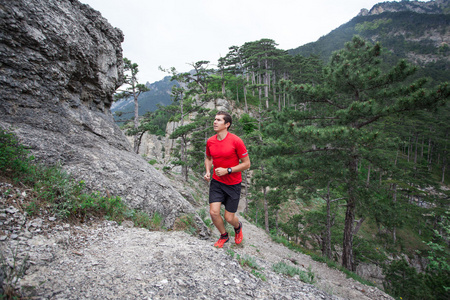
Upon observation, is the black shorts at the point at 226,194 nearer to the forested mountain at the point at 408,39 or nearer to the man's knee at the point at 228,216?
the man's knee at the point at 228,216

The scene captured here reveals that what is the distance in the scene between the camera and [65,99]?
5.42 m

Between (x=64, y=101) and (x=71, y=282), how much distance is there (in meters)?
5.14

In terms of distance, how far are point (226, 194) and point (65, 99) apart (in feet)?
17.0

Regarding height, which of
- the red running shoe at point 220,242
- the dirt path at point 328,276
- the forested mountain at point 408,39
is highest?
the forested mountain at point 408,39

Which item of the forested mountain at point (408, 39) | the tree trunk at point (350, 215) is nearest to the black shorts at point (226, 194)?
the tree trunk at point (350, 215)

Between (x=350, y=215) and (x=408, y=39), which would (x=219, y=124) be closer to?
(x=350, y=215)

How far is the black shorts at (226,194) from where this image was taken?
11.9 ft

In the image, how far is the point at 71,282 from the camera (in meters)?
1.97

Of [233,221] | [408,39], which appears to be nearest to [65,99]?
[233,221]

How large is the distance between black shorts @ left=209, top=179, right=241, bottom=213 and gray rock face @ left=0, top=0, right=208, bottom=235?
68.3 inches

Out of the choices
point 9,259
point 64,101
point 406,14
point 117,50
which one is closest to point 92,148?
point 64,101

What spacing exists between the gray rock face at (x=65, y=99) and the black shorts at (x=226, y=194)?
5.69 ft

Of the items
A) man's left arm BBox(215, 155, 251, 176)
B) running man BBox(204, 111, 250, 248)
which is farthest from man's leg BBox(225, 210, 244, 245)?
man's left arm BBox(215, 155, 251, 176)

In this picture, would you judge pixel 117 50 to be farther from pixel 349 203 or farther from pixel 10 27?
pixel 349 203
